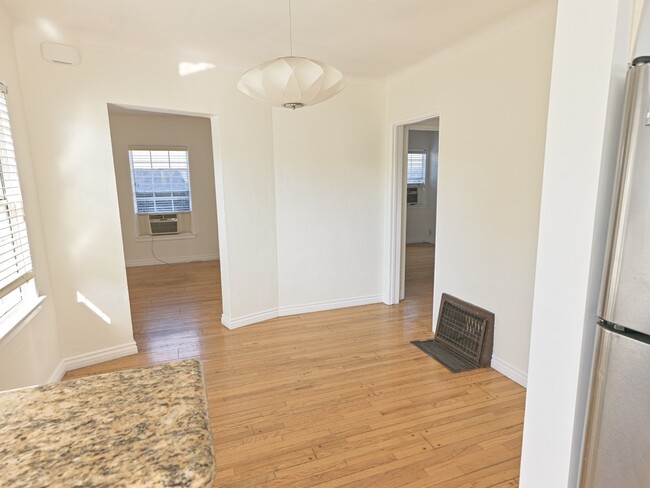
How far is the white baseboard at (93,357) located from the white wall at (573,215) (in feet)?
10.0

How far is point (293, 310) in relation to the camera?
4168mm

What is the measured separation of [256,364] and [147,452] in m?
2.46

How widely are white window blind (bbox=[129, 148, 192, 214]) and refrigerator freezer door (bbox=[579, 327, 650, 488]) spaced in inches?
262

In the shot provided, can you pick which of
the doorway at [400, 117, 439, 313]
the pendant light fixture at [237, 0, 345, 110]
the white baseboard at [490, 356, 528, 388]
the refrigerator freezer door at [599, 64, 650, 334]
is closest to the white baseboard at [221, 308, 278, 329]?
the white baseboard at [490, 356, 528, 388]

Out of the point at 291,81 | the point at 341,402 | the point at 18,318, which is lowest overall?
the point at 341,402

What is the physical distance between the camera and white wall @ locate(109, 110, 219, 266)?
245 inches

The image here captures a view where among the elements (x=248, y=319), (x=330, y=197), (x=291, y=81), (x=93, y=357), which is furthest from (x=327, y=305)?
(x=291, y=81)

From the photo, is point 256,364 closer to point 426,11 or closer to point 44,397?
point 44,397

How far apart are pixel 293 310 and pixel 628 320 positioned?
134 inches

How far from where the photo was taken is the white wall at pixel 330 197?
12.8 ft

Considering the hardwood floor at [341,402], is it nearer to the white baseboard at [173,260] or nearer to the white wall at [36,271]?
the white wall at [36,271]

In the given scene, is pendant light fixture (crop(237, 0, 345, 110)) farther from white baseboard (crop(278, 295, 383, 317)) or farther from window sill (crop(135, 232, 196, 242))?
window sill (crop(135, 232, 196, 242))

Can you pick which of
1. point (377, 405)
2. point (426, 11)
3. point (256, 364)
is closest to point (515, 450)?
point (377, 405)

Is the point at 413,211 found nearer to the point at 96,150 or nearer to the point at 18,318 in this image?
the point at 96,150
